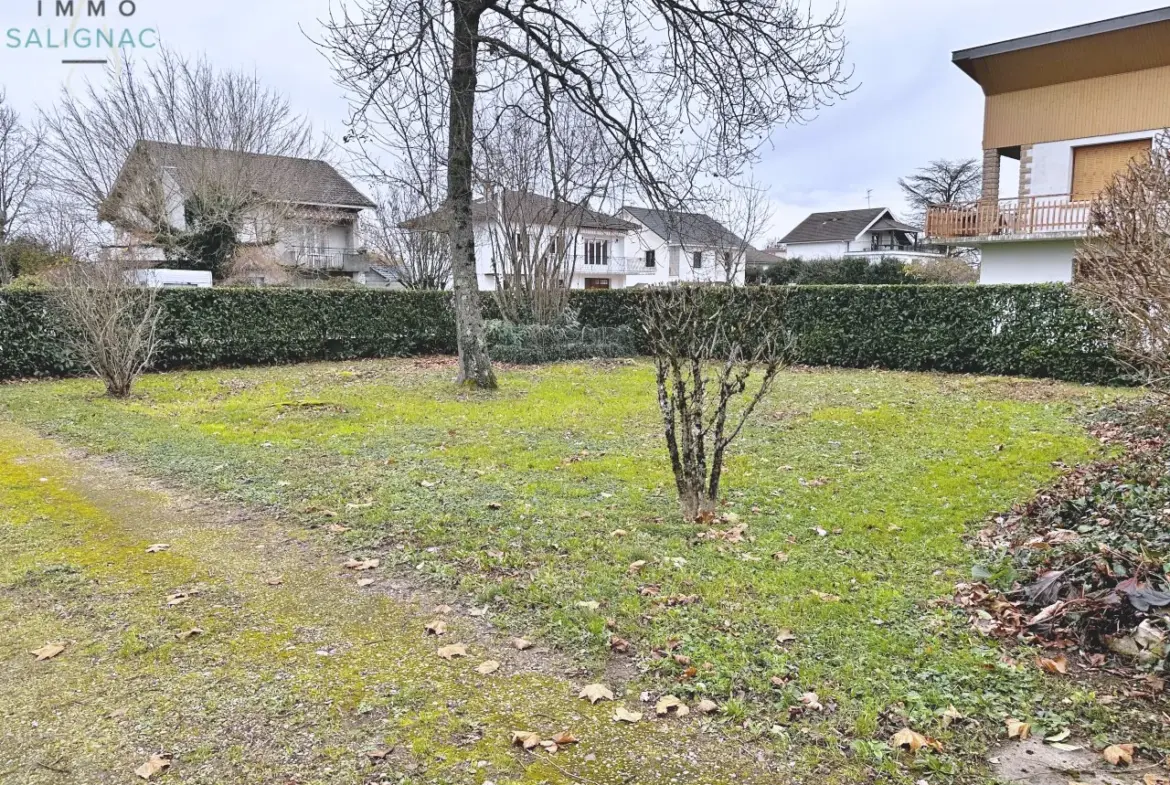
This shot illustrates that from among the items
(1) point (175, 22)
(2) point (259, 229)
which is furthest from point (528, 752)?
(2) point (259, 229)

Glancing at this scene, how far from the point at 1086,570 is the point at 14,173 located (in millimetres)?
33424

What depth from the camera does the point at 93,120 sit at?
20328 millimetres

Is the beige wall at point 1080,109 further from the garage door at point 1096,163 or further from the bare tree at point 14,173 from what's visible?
the bare tree at point 14,173

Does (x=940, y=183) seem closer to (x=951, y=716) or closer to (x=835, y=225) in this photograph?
(x=835, y=225)

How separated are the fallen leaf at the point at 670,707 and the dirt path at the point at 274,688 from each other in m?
0.04

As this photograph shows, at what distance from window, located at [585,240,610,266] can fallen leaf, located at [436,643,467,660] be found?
3665cm

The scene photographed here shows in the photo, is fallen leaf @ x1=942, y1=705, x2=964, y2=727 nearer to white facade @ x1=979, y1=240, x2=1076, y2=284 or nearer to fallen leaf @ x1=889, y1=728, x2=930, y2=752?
fallen leaf @ x1=889, y1=728, x2=930, y2=752

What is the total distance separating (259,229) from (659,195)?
57.8 feet

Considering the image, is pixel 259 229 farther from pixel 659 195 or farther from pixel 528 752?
pixel 528 752

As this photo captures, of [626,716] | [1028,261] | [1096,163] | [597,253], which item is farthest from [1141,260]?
[597,253]

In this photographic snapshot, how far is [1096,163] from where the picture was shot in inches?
703

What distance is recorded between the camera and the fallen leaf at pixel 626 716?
A: 2514mm

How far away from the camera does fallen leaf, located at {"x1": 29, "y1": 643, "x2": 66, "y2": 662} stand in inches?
116

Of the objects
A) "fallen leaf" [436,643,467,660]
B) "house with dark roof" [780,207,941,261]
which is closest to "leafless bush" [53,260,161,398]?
"fallen leaf" [436,643,467,660]
